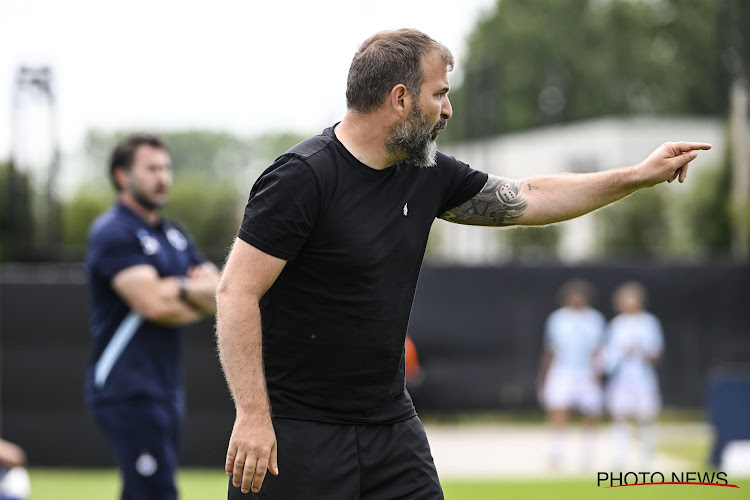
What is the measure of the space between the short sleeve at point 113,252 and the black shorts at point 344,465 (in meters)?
2.35

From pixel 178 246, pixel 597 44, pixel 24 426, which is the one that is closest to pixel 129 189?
pixel 178 246

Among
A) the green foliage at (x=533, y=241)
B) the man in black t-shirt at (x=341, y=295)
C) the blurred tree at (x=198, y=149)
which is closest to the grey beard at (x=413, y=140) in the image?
the man in black t-shirt at (x=341, y=295)

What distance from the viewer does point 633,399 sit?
13633 millimetres

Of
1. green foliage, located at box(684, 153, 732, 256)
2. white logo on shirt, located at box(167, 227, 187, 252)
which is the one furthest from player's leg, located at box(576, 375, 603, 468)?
green foliage, located at box(684, 153, 732, 256)

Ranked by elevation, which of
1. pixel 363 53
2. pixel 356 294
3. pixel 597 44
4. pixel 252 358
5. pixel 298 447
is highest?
pixel 597 44

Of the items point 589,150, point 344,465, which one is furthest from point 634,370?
point 589,150

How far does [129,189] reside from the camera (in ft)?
20.1

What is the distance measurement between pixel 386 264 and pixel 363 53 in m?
0.77

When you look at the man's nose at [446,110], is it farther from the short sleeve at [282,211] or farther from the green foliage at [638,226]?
the green foliage at [638,226]

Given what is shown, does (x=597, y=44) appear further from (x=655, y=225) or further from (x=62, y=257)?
(x=62, y=257)

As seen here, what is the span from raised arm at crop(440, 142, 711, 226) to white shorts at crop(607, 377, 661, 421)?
9770 millimetres

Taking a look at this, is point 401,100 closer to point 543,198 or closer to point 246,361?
point 543,198

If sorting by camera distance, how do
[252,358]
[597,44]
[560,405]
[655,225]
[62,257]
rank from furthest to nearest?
[597,44]
[655,225]
[62,257]
[560,405]
[252,358]

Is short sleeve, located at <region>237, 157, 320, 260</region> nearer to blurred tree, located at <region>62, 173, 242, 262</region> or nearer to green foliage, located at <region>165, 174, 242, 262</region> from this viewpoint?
blurred tree, located at <region>62, 173, 242, 262</region>
